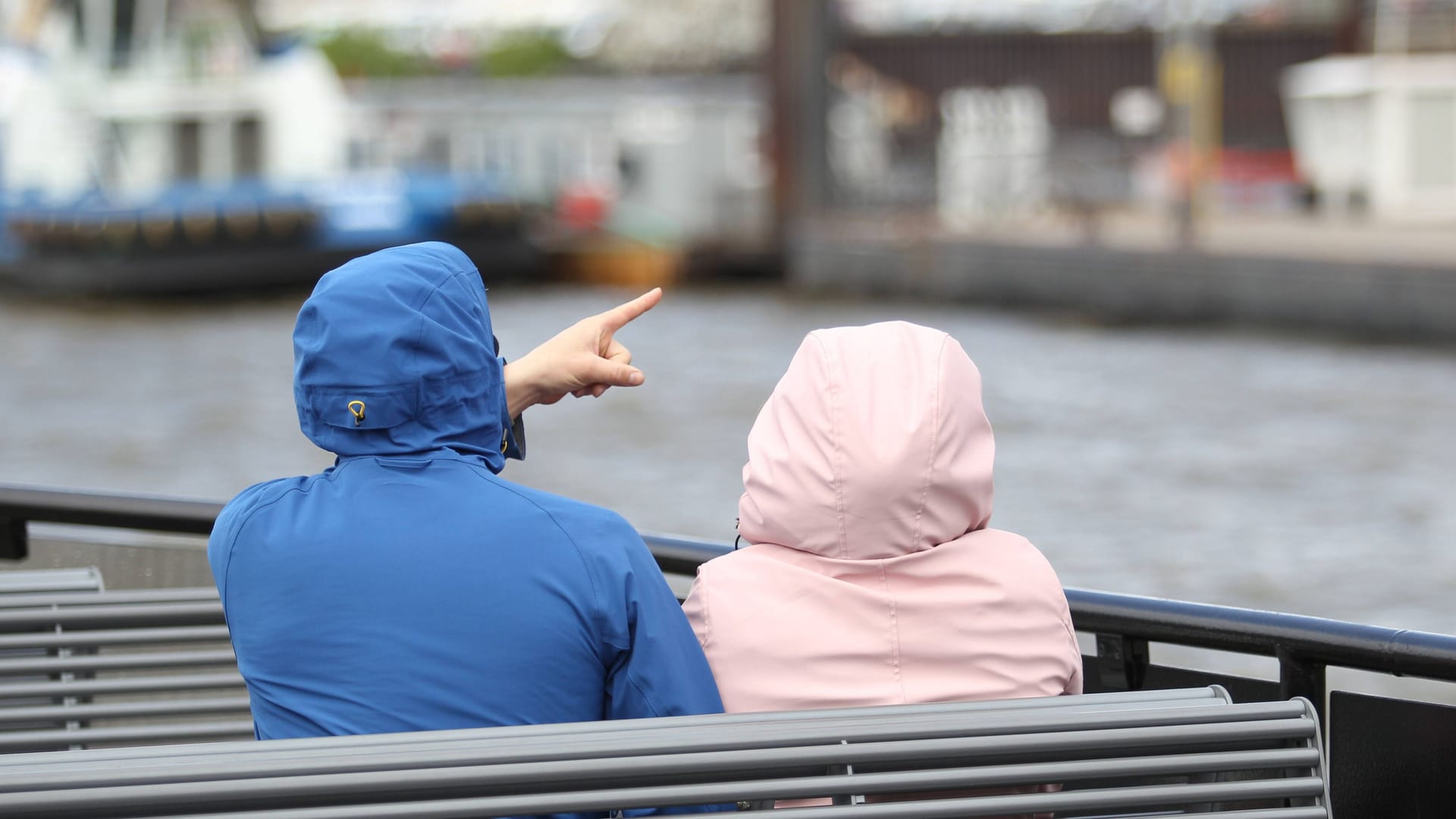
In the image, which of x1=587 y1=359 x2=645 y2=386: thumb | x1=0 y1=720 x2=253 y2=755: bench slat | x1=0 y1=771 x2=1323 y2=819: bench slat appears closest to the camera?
x1=0 y1=771 x2=1323 y2=819: bench slat

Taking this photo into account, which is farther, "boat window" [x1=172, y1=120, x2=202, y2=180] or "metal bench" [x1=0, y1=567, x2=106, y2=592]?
"boat window" [x1=172, y1=120, x2=202, y2=180]

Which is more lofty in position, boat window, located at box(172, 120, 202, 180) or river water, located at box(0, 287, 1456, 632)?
boat window, located at box(172, 120, 202, 180)

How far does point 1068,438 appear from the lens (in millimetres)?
13039

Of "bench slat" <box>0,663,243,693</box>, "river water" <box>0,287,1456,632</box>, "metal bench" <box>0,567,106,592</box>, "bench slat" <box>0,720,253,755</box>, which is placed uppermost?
"metal bench" <box>0,567,106,592</box>

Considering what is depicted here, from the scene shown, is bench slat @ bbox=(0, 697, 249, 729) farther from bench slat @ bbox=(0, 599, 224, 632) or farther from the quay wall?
the quay wall

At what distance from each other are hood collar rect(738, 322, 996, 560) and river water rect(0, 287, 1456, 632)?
628 cm

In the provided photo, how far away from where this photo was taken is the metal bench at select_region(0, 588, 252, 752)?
9.12 feet

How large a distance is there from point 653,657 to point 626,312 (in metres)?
0.48

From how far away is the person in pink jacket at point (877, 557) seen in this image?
1.92 metres

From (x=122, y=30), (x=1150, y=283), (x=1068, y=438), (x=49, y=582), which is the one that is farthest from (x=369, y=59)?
(x=49, y=582)

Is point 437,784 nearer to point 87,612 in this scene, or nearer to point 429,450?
point 429,450

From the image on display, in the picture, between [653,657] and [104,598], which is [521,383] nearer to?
[653,657]

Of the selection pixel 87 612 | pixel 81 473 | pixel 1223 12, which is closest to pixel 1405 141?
pixel 1223 12

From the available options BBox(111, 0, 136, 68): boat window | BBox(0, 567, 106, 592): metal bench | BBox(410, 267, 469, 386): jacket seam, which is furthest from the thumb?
BBox(111, 0, 136, 68): boat window
